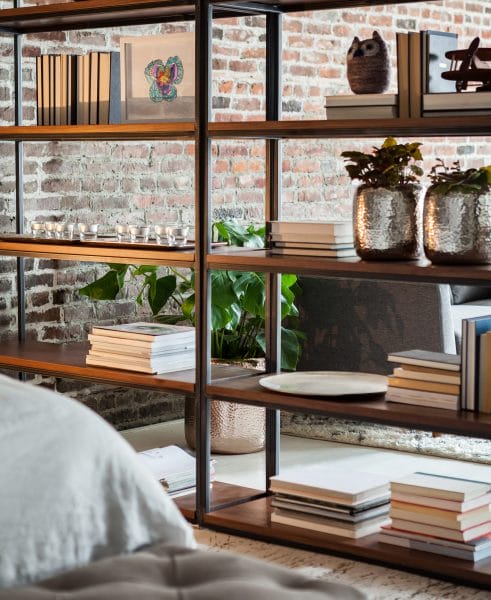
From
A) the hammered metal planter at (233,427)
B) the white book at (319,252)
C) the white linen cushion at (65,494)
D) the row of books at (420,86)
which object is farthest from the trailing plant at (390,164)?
the hammered metal planter at (233,427)

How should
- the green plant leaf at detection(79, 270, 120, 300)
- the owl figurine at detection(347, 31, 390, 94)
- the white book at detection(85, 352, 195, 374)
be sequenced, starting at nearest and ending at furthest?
the owl figurine at detection(347, 31, 390, 94) → the white book at detection(85, 352, 195, 374) → the green plant leaf at detection(79, 270, 120, 300)

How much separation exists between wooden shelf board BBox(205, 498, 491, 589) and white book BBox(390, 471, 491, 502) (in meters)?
0.17

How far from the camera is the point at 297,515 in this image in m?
3.60

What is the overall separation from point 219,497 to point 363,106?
1349 millimetres

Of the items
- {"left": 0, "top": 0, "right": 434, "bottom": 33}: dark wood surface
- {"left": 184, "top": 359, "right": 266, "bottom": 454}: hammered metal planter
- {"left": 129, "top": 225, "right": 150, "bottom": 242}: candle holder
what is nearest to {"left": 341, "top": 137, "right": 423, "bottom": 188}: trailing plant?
{"left": 0, "top": 0, "right": 434, "bottom": 33}: dark wood surface

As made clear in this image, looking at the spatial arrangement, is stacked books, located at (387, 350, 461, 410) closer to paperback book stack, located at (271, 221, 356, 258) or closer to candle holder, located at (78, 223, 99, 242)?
paperback book stack, located at (271, 221, 356, 258)

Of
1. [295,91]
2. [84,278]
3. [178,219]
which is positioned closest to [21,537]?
[84,278]

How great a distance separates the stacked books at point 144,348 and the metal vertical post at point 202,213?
22cm

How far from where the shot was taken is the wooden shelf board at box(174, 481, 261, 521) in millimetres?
3797

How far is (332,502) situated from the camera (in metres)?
3.49

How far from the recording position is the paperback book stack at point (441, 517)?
10.7ft

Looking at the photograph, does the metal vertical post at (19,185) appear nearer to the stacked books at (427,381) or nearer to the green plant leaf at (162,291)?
the green plant leaf at (162,291)

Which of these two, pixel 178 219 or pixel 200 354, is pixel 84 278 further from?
pixel 200 354

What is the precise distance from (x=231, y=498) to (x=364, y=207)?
1090mm
